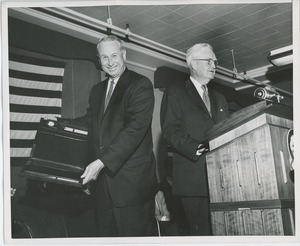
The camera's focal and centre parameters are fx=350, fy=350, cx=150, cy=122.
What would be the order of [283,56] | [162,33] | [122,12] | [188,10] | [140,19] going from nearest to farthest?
[283,56] < [122,12] < [188,10] < [140,19] < [162,33]

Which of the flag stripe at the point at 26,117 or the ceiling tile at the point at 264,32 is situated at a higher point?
the ceiling tile at the point at 264,32

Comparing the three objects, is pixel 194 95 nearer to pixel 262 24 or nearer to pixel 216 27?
pixel 216 27

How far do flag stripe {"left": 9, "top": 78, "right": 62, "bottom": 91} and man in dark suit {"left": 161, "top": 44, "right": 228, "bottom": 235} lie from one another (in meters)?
0.77

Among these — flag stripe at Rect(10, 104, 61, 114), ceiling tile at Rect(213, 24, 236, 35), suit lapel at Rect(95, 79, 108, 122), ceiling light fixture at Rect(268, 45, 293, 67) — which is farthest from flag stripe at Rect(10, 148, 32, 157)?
ceiling tile at Rect(213, 24, 236, 35)

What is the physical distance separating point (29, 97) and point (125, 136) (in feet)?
2.04

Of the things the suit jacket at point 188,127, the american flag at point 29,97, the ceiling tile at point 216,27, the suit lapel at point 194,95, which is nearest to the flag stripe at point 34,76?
the american flag at point 29,97

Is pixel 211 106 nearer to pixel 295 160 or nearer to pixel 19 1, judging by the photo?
pixel 295 160

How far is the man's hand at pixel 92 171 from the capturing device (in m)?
1.81

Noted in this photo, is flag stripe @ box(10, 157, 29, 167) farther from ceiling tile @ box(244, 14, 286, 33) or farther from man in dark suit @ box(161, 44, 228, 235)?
ceiling tile @ box(244, 14, 286, 33)

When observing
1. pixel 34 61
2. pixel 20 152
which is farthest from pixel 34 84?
pixel 20 152

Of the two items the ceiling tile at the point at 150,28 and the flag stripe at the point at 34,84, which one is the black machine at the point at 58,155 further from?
the ceiling tile at the point at 150,28

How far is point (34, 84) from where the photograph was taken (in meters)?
2.12

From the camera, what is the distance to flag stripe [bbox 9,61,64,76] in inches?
77.4

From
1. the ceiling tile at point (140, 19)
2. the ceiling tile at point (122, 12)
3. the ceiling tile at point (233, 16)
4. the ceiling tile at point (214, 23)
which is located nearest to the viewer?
the ceiling tile at point (122, 12)
